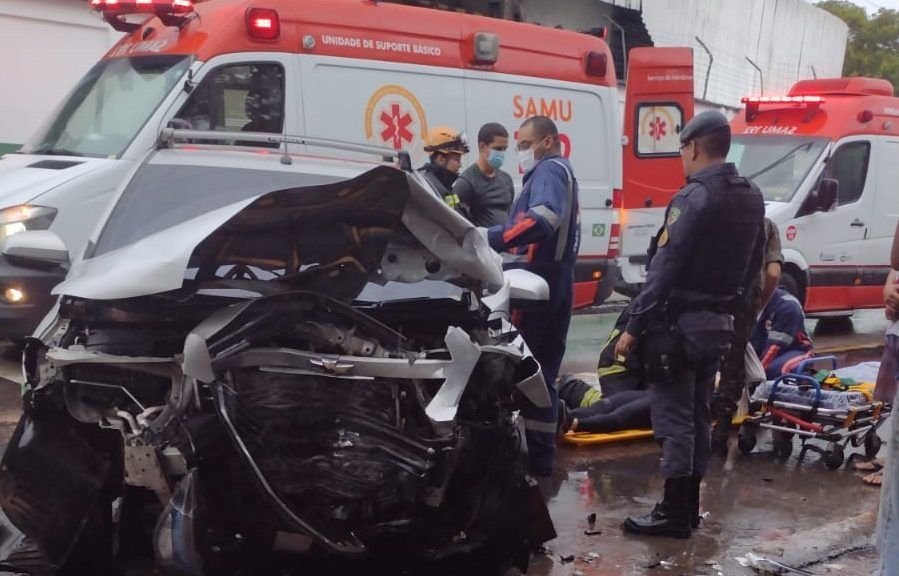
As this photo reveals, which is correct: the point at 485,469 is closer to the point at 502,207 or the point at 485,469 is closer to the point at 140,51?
the point at 502,207

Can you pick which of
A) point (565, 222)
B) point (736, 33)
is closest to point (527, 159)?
point (565, 222)

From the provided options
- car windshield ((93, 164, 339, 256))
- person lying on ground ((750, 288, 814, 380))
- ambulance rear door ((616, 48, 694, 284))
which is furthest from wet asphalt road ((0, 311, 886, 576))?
ambulance rear door ((616, 48, 694, 284))

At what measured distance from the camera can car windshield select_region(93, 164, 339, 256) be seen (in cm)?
450

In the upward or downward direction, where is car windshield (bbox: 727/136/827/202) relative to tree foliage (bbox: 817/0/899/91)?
downward

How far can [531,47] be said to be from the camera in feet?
29.5

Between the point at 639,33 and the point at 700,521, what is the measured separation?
1706cm

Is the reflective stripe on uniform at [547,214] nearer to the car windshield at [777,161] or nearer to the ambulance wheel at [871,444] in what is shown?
the ambulance wheel at [871,444]

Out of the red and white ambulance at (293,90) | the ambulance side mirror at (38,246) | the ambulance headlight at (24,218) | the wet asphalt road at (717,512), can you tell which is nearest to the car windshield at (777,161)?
the red and white ambulance at (293,90)

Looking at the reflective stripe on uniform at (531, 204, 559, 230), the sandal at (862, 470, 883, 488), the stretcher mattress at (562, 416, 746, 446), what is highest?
the reflective stripe on uniform at (531, 204, 559, 230)

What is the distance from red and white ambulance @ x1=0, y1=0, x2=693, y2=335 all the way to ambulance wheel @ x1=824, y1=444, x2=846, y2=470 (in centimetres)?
323

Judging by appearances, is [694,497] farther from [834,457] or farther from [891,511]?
[834,457]

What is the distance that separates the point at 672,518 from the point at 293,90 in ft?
13.3

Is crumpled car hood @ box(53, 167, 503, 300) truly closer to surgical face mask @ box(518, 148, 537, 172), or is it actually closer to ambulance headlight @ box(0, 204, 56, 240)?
surgical face mask @ box(518, 148, 537, 172)

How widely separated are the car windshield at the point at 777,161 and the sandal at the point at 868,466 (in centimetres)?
486
